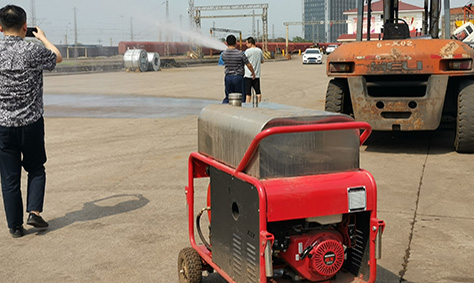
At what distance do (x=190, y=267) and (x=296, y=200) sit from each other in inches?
45.0

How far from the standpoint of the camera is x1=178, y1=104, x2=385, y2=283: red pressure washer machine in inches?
129

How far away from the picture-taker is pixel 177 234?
17.5 feet

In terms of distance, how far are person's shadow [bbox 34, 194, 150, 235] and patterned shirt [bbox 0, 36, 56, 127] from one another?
3.53 ft

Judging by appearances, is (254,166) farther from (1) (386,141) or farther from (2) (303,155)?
(1) (386,141)

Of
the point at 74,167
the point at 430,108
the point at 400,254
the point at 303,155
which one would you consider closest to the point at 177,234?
the point at 400,254

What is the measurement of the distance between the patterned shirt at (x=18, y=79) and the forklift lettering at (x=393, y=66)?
4.75 meters

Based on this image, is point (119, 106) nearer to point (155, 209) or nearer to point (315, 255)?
point (155, 209)

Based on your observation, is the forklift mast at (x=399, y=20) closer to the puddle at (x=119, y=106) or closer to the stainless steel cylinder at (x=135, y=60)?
the puddle at (x=119, y=106)

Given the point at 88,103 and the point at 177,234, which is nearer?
the point at 177,234

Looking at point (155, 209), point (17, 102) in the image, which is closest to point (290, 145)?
point (17, 102)

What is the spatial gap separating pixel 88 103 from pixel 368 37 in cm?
932

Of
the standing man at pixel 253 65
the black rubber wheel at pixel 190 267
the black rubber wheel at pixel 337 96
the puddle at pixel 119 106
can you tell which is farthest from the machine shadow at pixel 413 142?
the black rubber wheel at pixel 190 267

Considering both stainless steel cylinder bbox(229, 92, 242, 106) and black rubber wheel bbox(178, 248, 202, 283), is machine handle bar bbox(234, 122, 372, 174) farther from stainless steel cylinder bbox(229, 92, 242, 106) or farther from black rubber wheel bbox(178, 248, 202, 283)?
black rubber wheel bbox(178, 248, 202, 283)

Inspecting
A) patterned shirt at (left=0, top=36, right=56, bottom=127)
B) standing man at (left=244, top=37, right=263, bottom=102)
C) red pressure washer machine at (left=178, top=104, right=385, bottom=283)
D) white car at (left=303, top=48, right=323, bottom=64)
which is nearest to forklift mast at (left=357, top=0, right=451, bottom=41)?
standing man at (left=244, top=37, right=263, bottom=102)
